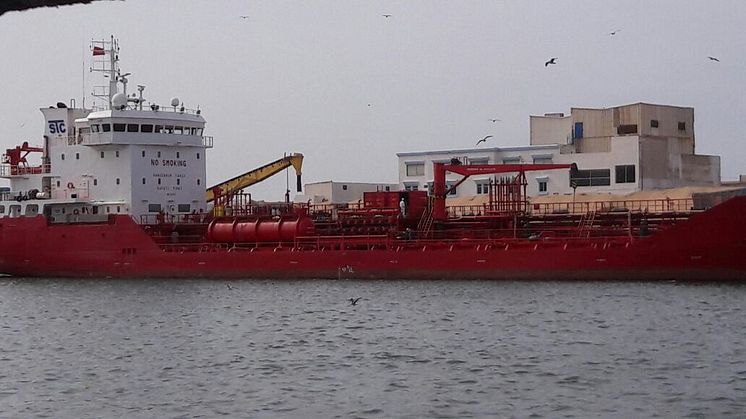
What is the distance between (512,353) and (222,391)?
5.24m

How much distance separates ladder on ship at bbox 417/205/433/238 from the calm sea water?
2.68 meters

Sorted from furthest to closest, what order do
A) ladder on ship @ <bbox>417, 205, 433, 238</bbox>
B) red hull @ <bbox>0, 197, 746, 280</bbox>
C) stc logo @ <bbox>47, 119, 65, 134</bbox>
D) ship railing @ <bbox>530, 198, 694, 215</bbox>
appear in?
1. stc logo @ <bbox>47, 119, 65, 134</bbox>
2. ship railing @ <bbox>530, 198, 694, 215</bbox>
3. ladder on ship @ <bbox>417, 205, 433, 238</bbox>
4. red hull @ <bbox>0, 197, 746, 280</bbox>

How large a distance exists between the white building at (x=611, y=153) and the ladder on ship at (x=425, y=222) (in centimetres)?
2036

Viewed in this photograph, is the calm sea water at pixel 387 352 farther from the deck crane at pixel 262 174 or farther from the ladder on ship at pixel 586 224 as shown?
the deck crane at pixel 262 174

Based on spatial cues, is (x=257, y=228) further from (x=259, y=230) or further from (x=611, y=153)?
(x=611, y=153)

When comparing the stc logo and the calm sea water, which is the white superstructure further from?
the calm sea water

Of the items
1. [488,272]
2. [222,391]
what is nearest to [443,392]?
[222,391]

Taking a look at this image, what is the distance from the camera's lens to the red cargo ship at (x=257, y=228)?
1096 inches

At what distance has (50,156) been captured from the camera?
37625 mm

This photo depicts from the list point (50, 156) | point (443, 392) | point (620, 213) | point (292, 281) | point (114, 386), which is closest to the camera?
point (443, 392)

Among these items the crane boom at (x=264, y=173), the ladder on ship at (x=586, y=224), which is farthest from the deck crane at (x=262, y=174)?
the ladder on ship at (x=586, y=224)

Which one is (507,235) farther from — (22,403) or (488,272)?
(22,403)

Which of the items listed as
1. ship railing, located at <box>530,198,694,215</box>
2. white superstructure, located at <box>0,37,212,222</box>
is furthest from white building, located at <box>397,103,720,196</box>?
white superstructure, located at <box>0,37,212,222</box>

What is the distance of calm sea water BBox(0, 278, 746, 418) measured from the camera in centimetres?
1334
